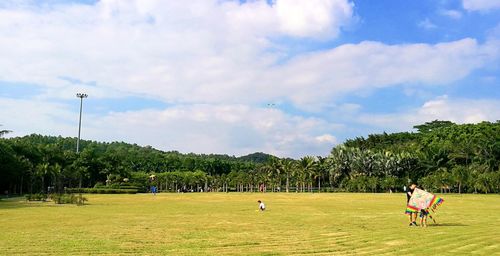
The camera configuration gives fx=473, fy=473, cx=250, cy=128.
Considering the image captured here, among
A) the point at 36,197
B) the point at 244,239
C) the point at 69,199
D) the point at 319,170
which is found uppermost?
the point at 319,170

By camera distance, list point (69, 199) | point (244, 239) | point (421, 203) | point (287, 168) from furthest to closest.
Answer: point (287, 168), point (69, 199), point (421, 203), point (244, 239)

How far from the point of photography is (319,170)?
381ft

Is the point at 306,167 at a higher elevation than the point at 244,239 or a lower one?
higher

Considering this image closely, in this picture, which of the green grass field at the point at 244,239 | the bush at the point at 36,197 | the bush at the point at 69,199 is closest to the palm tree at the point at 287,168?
the bush at the point at 36,197

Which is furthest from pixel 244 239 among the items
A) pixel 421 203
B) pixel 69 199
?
pixel 69 199

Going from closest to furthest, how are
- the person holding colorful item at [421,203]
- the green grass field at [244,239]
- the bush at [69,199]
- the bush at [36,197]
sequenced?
the green grass field at [244,239] < the person holding colorful item at [421,203] < the bush at [69,199] < the bush at [36,197]

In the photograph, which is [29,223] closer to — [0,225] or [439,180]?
[0,225]

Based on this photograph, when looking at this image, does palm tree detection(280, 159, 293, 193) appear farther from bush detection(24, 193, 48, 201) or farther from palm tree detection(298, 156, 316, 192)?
bush detection(24, 193, 48, 201)

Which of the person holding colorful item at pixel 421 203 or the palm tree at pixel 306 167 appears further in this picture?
the palm tree at pixel 306 167

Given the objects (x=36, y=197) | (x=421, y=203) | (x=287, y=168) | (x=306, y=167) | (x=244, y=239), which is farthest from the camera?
(x=287, y=168)

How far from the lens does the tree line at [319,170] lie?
8318 centimetres

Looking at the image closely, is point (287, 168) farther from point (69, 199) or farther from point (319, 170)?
point (69, 199)

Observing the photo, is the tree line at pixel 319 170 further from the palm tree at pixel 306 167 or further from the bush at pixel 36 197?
the bush at pixel 36 197

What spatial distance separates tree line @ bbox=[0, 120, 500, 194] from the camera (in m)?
83.2
